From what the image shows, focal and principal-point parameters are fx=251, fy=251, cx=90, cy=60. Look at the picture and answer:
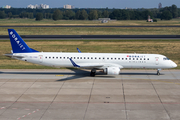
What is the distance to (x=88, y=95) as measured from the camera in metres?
27.8

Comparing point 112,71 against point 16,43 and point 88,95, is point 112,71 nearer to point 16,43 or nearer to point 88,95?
point 88,95

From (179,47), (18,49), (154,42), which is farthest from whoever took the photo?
(154,42)

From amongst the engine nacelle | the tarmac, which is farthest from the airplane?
the tarmac

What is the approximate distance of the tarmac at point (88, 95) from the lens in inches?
875

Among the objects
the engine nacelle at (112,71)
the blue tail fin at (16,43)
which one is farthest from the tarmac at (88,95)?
the blue tail fin at (16,43)

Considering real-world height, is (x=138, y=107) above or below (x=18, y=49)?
below

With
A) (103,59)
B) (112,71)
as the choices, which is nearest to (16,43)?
(103,59)

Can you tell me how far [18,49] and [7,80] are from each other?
16.5 feet

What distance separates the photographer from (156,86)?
31.6 m

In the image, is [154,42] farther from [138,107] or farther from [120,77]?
[138,107]

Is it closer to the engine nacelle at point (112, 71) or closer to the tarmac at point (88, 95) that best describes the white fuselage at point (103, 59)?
the tarmac at point (88, 95)

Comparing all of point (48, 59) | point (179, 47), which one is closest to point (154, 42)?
point (179, 47)

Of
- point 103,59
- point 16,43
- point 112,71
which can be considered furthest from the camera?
point 16,43

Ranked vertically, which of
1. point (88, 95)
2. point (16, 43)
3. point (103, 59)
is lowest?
point (88, 95)
